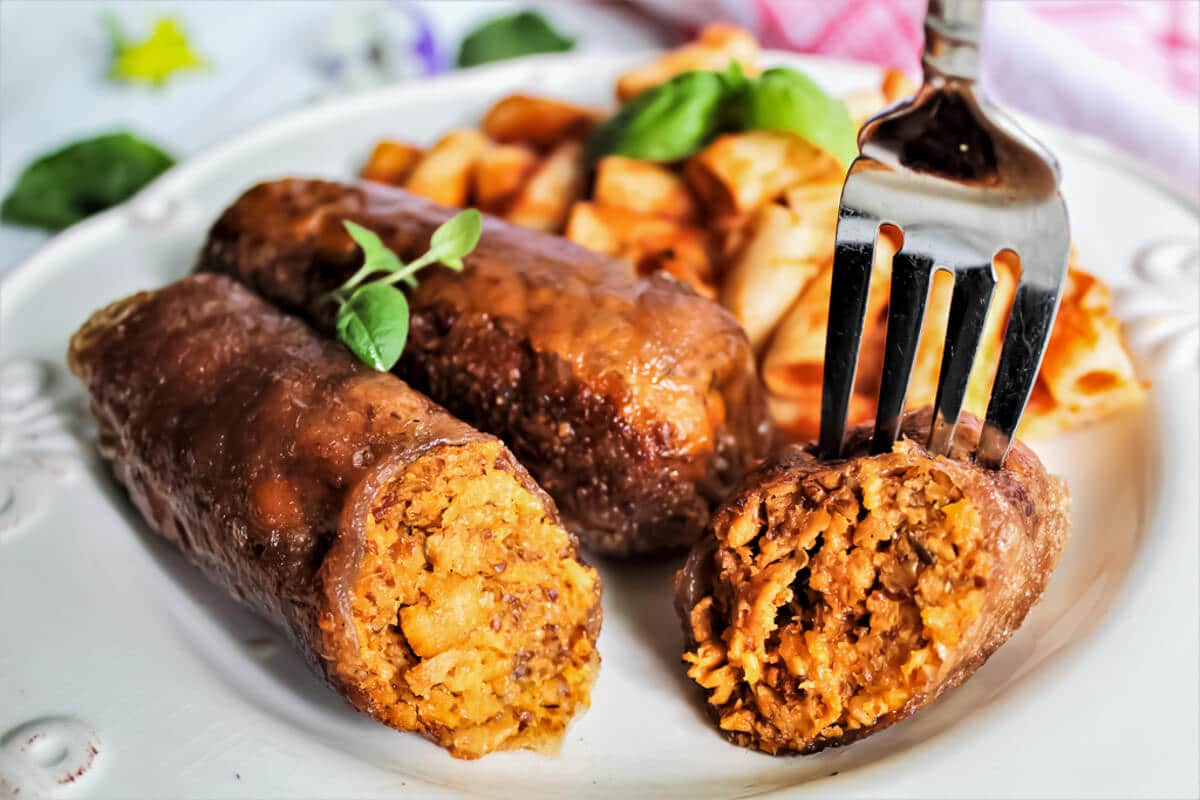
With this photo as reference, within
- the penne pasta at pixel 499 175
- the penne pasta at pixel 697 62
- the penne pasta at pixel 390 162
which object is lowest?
the penne pasta at pixel 390 162

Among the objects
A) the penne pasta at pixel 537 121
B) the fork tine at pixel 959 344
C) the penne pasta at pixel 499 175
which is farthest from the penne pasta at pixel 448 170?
the fork tine at pixel 959 344

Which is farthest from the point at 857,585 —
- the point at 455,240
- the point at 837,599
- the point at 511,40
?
the point at 511,40

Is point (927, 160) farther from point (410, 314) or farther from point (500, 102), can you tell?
point (500, 102)

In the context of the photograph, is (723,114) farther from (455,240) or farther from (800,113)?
(455,240)

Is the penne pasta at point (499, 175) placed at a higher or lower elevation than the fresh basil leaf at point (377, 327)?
lower

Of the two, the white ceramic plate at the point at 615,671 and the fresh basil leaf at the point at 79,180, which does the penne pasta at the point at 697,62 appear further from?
the fresh basil leaf at the point at 79,180

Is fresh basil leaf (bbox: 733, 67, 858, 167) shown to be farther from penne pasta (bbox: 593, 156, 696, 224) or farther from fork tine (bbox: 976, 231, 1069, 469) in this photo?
fork tine (bbox: 976, 231, 1069, 469)

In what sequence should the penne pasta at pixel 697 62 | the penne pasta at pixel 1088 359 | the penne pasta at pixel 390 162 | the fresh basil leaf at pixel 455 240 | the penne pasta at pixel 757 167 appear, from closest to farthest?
1. the fresh basil leaf at pixel 455 240
2. the penne pasta at pixel 1088 359
3. the penne pasta at pixel 757 167
4. the penne pasta at pixel 697 62
5. the penne pasta at pixel 390 162
